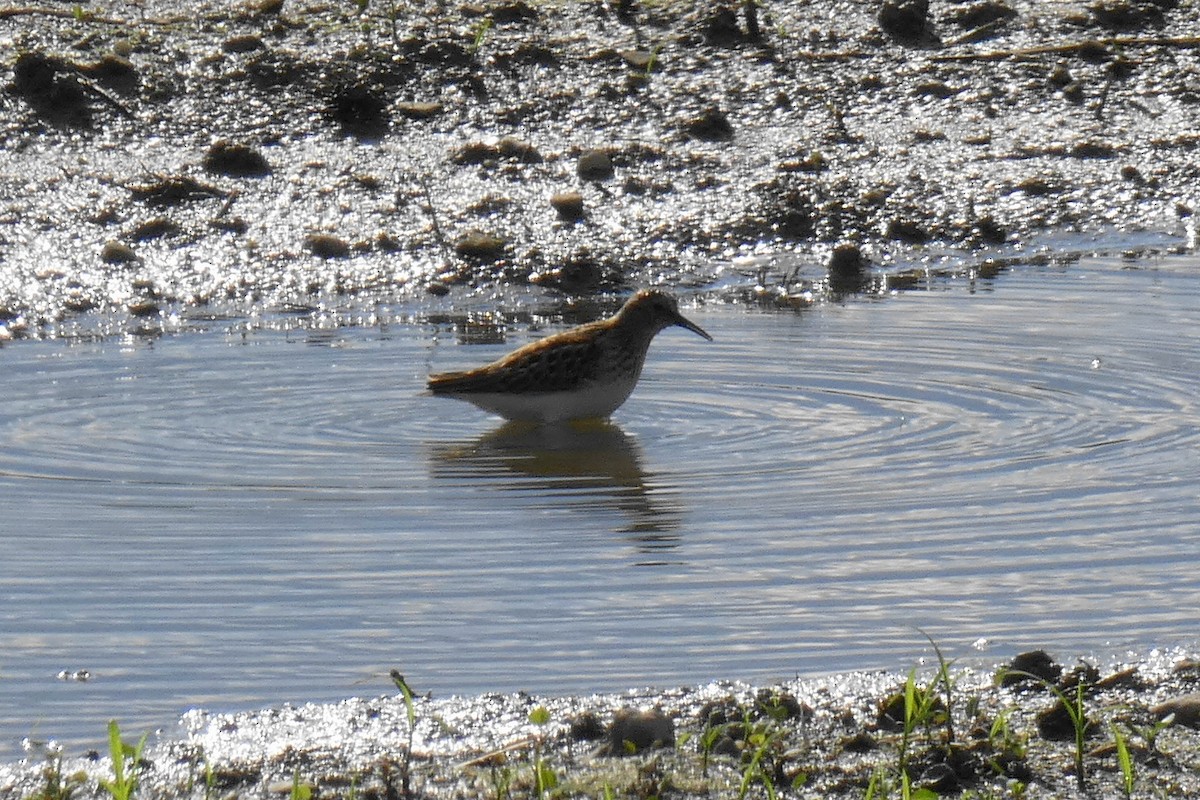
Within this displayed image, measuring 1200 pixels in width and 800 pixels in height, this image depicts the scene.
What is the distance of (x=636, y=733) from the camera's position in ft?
15.1

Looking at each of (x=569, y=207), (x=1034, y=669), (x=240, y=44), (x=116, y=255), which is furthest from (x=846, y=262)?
(x=1034, y=669)

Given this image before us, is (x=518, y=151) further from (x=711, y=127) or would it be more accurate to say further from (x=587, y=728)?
(x=587, y=728)

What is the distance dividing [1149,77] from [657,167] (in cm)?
319

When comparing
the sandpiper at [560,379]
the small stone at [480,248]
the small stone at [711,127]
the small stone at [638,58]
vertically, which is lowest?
the sandpiper at [560,379]

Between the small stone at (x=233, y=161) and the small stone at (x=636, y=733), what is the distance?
290 inches

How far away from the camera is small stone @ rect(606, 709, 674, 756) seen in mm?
4594

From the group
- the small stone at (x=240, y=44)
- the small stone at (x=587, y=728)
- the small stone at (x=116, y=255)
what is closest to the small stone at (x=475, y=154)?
the small stone at (x=240, y=44)

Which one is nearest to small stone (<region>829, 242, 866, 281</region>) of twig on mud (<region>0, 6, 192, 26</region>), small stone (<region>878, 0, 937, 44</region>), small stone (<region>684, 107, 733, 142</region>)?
small stone (<region>684, 107, 733, 142</region>)

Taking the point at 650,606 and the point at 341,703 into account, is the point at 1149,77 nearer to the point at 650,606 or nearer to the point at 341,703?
the point at 650,606

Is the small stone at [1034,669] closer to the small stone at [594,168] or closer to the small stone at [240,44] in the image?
the small stone at [594,168]

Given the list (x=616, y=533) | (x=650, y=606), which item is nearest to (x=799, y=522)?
(x=616, y=533)

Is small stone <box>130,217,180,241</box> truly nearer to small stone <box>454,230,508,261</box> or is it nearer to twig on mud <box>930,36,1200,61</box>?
small stone <box>454,230,508,261</box>

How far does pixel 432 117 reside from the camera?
1226 cm

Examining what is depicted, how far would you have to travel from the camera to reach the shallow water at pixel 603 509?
520 centimetres
